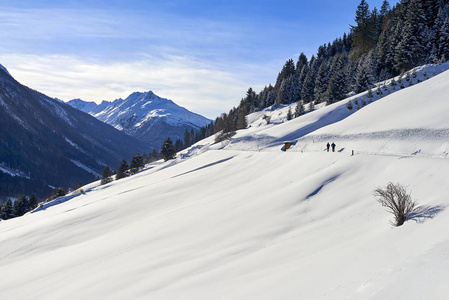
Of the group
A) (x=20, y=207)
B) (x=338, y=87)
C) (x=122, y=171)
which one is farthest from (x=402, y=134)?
(x=20, y=207)

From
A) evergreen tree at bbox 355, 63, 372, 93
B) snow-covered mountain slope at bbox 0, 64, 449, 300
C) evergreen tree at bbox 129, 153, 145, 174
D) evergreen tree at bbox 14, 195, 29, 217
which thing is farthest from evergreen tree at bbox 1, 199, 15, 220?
evergreen tree at bbox 355, 63, 372, 93

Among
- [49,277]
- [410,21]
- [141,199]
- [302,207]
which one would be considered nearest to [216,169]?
[141,199]

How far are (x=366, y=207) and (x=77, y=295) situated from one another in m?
16.6

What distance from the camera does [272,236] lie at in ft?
52.9

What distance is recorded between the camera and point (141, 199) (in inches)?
1286

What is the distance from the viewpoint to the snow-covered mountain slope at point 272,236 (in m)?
10.0

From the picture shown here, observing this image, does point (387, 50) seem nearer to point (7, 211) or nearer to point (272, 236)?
point (272, 236)

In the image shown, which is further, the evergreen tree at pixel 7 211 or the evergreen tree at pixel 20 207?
the evergreen tree at pixel 20 207

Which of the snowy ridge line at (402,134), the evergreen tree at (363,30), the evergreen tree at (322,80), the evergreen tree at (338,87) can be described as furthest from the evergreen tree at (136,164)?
the evergreen tree at (363,30)

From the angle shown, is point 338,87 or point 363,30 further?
point 363,30

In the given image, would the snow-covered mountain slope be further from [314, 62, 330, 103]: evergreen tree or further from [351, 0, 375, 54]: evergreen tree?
[351, 0, 375, 54]: evergreen tree

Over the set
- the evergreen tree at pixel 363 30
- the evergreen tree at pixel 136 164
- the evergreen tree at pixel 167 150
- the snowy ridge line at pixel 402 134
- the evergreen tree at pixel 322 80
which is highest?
the evergreen tree at pixel 363 30

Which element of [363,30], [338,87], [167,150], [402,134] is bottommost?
[402,134]

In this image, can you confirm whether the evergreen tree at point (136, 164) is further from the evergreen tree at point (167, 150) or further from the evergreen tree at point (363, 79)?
the evergreen tree at point (363, 79)
